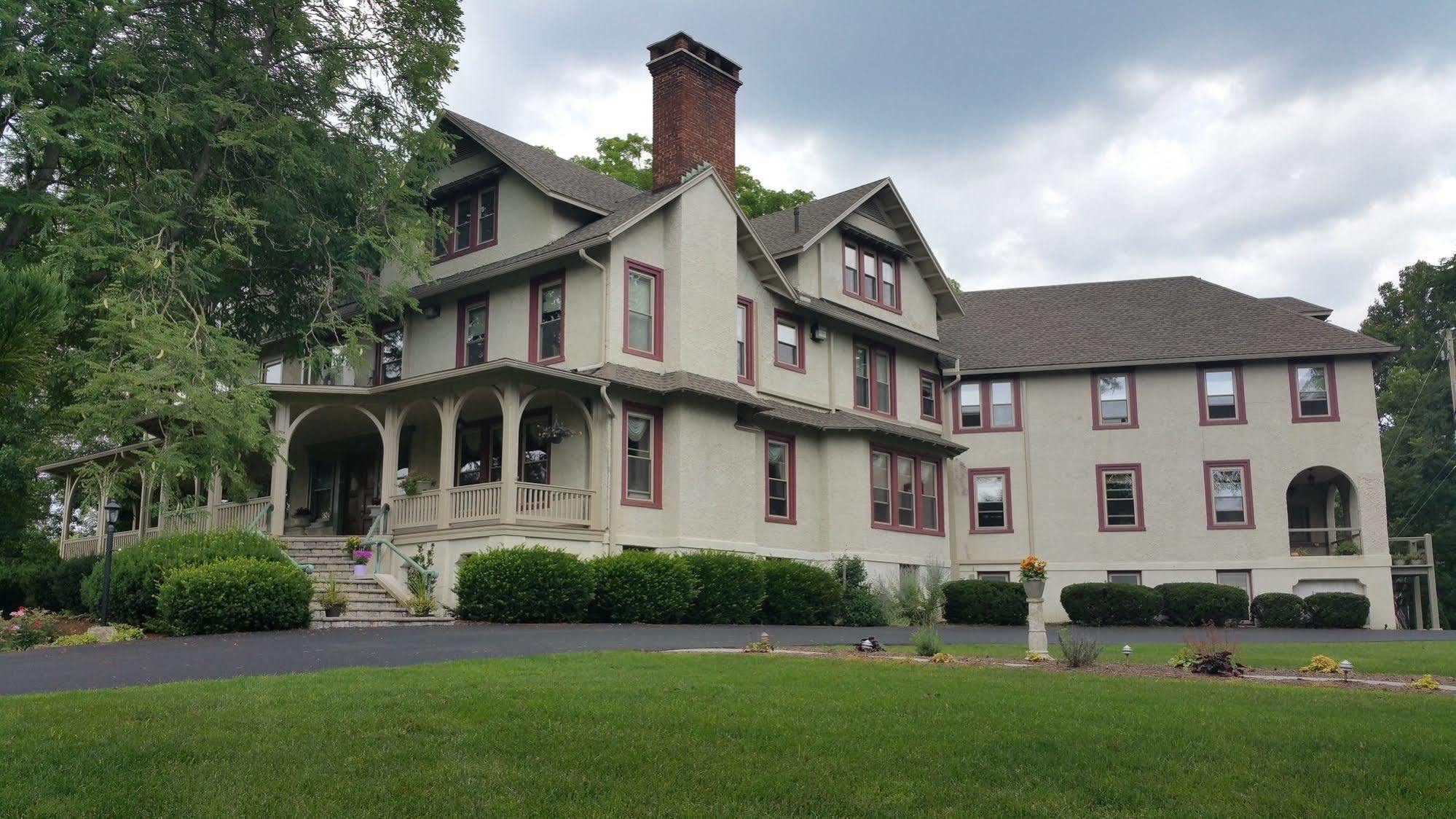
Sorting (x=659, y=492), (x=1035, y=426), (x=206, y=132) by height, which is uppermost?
(x=206, y=132)

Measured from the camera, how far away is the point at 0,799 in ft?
20.9

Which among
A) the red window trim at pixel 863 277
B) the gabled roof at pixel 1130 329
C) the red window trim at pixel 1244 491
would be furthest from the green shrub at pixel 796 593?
the red window trim at pixel 1244 491

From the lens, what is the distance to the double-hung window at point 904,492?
28297mm

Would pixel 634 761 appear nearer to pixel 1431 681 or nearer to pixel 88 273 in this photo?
pixel 1431 681

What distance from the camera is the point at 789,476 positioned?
26453mm

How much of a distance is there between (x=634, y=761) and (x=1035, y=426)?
26.7 meters

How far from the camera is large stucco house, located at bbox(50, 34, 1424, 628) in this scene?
22.8 meters

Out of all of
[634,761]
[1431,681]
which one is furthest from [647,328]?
[634,761]

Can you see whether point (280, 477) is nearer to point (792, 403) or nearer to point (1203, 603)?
point (792, 403)

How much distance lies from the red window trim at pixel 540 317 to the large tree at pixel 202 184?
281 cm

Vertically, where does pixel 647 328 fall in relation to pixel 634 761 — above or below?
above

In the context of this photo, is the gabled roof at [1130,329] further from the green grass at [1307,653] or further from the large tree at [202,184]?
the large tree at [202,184]

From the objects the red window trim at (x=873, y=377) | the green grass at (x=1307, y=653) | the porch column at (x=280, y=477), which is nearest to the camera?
the green grass at (x=1307, y=653)

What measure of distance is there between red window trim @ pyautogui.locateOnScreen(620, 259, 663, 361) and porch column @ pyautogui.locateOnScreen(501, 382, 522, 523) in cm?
273
